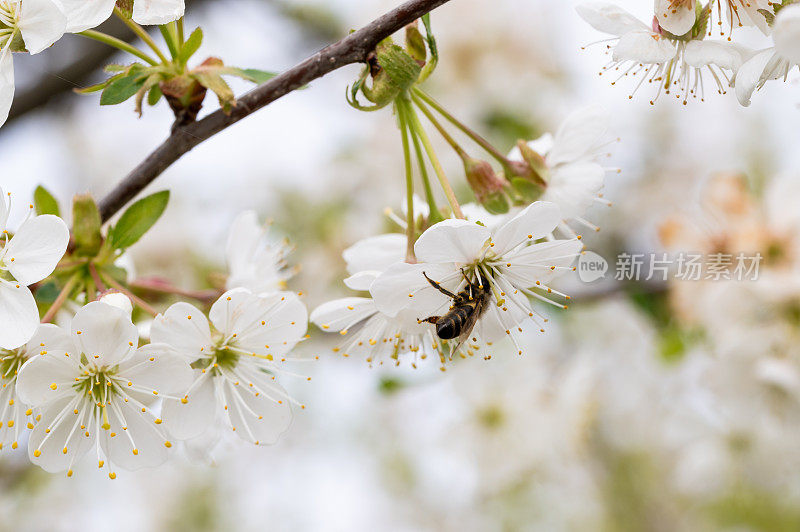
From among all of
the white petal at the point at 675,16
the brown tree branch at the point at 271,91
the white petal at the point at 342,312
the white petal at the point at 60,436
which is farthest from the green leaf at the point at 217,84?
the white petal at the point at 675,16

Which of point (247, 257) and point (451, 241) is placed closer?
point (451, 241)

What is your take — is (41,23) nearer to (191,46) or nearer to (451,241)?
(191,46)

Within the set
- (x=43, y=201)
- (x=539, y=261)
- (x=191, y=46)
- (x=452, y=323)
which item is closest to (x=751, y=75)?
(x=539, y=261)

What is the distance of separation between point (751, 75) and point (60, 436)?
757 mm

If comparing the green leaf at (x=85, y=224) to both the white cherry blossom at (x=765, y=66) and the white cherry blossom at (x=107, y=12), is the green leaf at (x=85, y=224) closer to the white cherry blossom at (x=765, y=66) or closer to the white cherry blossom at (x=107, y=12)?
the white cherry blossom at (x=107, y=12)

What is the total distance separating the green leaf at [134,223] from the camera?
2.88 ft

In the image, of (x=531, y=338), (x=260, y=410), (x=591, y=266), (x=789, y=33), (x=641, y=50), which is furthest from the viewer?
(x=531, y=338)

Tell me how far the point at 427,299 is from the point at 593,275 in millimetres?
314

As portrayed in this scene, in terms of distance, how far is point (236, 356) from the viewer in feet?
2.70

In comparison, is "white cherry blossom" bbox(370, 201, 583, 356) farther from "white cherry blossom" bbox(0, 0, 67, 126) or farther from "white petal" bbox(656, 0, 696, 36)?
"white cherry blossom" bbox(0, 0, 67, 126)

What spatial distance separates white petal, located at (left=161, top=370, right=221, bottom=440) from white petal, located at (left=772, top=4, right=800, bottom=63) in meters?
0.61

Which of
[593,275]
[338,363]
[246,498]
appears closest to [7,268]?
[593,275]

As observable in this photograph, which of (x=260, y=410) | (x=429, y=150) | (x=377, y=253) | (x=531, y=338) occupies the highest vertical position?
(x=429, y=150)

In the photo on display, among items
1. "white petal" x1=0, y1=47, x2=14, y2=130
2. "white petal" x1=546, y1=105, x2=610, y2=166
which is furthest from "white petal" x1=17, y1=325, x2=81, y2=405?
"white petal" x1=546, y1=105, x2=610, y2=166
